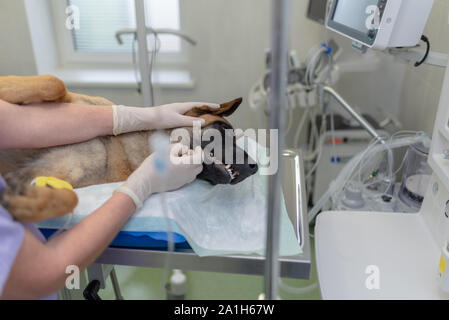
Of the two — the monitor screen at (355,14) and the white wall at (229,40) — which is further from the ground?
the monitor screen at (355,14)

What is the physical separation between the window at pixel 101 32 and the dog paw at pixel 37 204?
1.06 meters

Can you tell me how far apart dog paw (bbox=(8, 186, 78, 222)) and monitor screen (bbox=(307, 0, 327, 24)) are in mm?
1399

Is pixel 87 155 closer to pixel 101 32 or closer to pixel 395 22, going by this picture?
pixel 395 22

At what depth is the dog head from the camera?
857mm

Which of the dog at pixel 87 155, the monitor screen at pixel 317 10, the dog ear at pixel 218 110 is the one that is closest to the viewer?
the dog at pixel 87 155

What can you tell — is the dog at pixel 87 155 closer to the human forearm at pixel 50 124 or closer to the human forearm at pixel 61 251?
the human forearm at pixel 50 124

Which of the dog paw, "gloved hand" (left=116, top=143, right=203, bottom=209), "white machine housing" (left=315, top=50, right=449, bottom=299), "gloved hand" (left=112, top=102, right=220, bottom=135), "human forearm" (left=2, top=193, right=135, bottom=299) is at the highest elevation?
"gloved hand" (left=112, top=102, right=220, bottom=135)

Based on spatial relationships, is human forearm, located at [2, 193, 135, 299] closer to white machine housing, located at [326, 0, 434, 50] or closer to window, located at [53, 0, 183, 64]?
white machine housing, located at [326, 0, 434, 50]

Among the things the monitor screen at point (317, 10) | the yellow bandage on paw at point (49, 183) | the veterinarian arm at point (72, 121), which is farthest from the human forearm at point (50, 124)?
the monitor screen at point (317, 10)

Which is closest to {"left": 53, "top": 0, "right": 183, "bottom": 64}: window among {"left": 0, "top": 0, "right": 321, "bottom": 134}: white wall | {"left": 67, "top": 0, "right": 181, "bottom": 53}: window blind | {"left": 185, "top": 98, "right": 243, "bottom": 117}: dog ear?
{"left": 67, "top": 0, "right": 181, "bottom": 53}: window blind

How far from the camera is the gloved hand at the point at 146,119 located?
0.92 metres

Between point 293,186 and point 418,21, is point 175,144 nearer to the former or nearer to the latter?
point 293,186

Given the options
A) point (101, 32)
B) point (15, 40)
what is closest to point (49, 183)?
point (15, 40)
